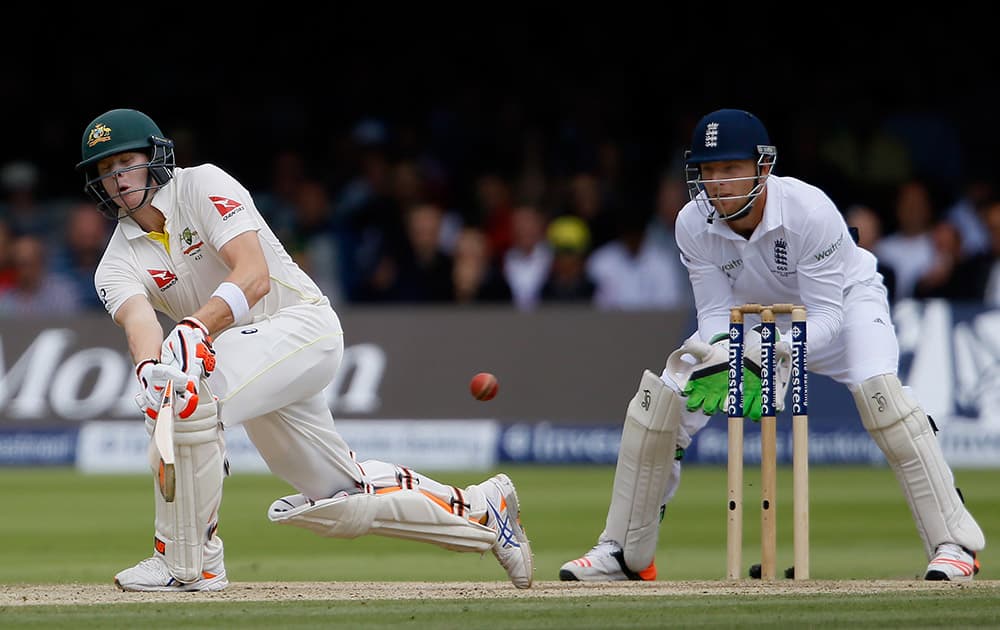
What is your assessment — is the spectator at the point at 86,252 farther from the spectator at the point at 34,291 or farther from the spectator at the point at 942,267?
the spectator at the point at 942,267

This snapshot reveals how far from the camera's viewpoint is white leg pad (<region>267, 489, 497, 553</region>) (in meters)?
4.67

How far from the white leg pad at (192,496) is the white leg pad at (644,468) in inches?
50.0

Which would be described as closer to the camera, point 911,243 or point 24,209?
point 911,243

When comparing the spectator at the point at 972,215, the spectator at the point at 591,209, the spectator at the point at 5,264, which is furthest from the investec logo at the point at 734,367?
the spectator at the point at 5,264

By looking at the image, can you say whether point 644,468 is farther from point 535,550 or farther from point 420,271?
point 420,271

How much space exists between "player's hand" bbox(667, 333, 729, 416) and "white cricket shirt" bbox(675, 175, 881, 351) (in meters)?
0.25

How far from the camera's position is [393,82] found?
12.8 metres

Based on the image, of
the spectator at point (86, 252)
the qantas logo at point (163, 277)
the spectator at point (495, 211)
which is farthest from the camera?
the spectator at point (495, 211)

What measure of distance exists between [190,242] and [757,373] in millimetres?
1656

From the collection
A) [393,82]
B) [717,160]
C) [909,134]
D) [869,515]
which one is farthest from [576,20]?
[717,160]

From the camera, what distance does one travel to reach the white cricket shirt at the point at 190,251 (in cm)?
470

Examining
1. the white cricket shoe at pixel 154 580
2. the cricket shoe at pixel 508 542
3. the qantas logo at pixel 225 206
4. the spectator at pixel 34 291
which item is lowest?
the white cricket shoe at pixel 154 580

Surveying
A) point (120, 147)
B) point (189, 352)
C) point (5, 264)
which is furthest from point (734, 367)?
point (5, 264)

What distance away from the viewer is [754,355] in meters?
4.96
